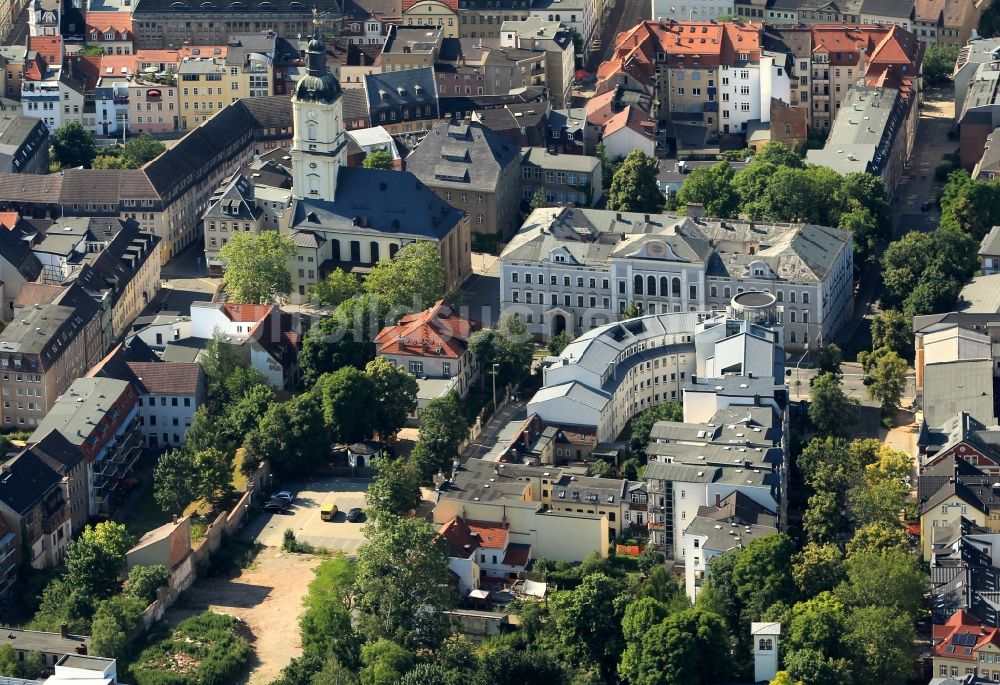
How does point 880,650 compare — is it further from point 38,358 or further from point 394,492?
point 38,358

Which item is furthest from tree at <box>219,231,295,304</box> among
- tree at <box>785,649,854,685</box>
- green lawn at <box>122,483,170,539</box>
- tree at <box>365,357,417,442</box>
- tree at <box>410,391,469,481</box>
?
tree at <box>785,649,854,685</box>

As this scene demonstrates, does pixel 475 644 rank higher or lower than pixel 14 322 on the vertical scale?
lower

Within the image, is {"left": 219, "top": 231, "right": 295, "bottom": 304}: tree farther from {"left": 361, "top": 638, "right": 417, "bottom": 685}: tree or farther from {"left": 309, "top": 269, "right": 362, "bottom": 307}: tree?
{"left": 361, "top": 638, "right": 417, "bottom": 685}: tree

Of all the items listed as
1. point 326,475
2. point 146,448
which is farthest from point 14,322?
point 326,475

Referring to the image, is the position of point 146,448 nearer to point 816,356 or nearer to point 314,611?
point 314,611

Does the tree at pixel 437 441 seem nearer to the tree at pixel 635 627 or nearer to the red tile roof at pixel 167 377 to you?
the red tile roof at pixel 167 377

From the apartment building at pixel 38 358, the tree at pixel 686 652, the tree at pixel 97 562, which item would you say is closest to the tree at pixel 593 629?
the tree at pixel 686 652
